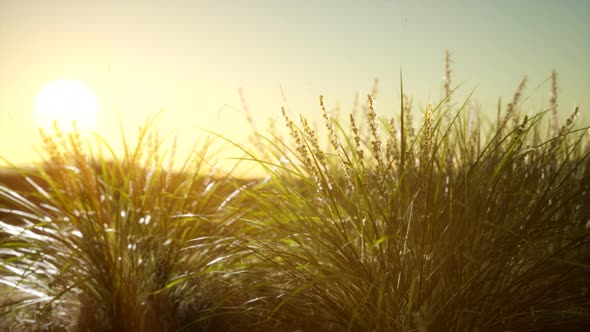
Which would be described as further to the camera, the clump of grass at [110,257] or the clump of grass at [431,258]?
the clump of grass at [110,257]

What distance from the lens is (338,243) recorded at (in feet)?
5.08

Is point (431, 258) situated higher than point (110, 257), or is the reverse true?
point (110, 257)

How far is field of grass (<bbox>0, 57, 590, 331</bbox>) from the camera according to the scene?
4.56 feet

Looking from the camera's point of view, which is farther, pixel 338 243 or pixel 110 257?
pixel 110 257

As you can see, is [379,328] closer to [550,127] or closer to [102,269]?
[102,269]

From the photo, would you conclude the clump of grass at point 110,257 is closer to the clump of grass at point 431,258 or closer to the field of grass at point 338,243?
the field of grass at point 338,243

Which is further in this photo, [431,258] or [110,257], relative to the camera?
[110,257]

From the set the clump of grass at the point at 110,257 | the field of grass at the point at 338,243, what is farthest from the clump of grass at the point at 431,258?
the clump of grass at the point at 110,257

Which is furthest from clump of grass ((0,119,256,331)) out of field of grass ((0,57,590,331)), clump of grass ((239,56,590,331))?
clump of grass ((239,56,590,331))

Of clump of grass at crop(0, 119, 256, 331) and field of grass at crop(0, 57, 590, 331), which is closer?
field of grass at crop(0, 57, 590, 331)

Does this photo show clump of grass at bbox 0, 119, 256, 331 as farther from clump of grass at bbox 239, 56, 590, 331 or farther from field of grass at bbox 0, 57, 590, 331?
clump of grass at bbox 239, 56, 590, 331

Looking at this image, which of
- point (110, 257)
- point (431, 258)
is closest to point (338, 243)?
point (431, 258)

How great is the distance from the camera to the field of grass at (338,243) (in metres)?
1.39

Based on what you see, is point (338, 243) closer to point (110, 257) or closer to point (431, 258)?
point (431, 258)
